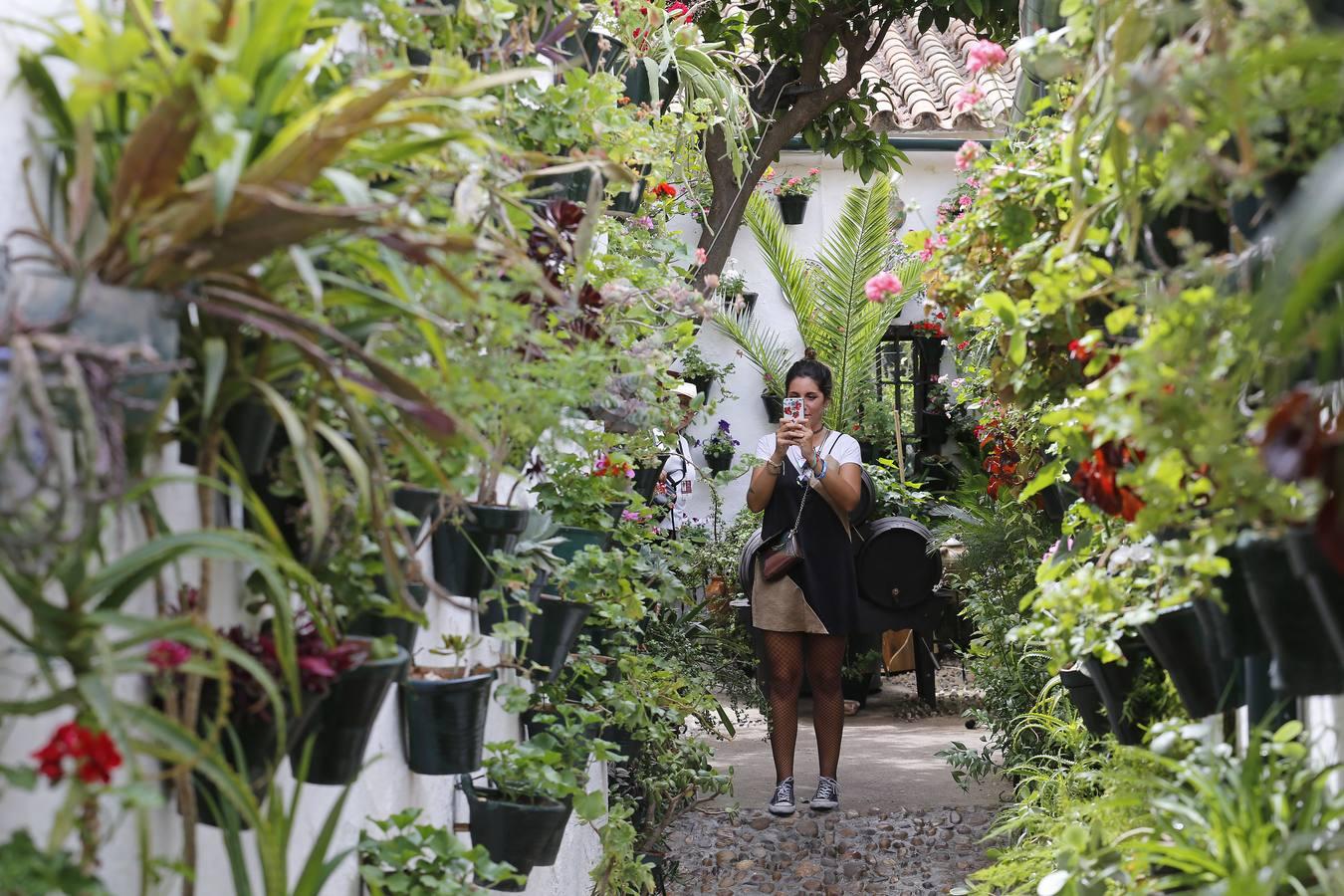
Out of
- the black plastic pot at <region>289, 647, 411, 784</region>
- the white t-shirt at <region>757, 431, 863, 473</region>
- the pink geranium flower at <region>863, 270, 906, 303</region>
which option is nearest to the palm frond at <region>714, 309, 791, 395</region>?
the white t-shirt at <region>757, 431, 863, 473</region>

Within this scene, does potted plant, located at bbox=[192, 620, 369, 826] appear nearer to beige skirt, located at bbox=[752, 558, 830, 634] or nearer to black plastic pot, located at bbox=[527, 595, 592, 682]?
black plastic pot, located at bbox=[527, 595, 592, 682]

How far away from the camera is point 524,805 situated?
2799 millimetres

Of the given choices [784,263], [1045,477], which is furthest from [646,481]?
[784,263]

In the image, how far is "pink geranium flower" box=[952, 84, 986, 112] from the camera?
280 cm

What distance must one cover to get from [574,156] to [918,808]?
4.33 meters

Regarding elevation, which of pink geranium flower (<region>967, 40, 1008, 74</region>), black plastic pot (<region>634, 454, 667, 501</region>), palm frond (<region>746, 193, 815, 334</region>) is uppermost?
palm frond (<region>746, 193, 815, 334</region>)

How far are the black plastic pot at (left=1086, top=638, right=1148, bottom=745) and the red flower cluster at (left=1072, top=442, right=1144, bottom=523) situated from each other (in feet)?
1.91

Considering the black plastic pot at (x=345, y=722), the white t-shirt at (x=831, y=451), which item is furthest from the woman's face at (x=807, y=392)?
the black plastic pot at (x=345, y=722)

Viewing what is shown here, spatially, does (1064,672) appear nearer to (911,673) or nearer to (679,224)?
(911,673)

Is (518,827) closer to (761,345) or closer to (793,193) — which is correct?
(761,345)

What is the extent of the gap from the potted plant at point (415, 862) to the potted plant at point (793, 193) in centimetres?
922

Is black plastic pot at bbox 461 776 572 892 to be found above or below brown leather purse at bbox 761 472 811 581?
below

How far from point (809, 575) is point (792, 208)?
5.92 meters

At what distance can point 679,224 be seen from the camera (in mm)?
11367
